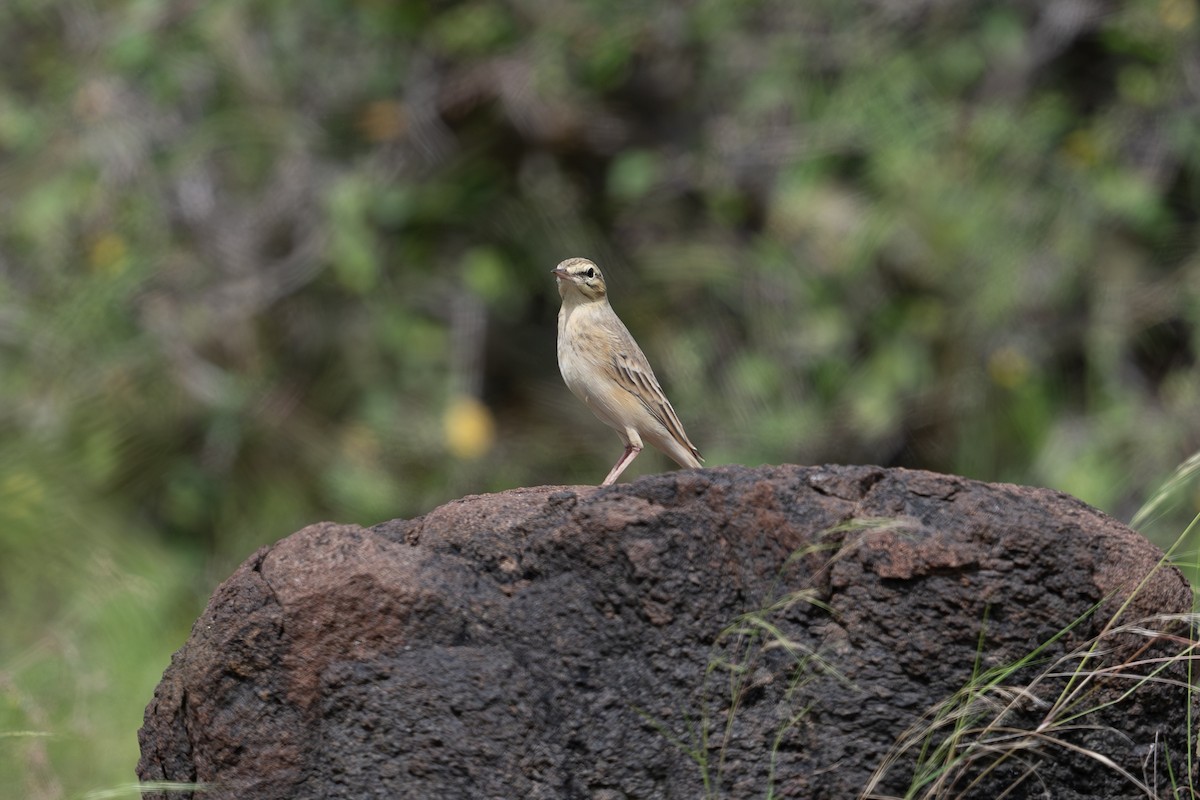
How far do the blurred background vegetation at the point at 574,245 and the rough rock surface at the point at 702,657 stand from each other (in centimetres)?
573

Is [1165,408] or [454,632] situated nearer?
[454,632]

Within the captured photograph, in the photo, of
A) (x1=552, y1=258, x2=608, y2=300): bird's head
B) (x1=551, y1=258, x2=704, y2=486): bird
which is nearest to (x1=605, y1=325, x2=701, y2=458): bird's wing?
(x1=551, y1=258, x2=704, y2=486): bird

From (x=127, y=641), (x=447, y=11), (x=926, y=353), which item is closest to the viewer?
(x=127, y=641)

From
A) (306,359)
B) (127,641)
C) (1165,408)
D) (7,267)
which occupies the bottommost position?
(1165,408)

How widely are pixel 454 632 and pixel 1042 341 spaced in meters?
7.20

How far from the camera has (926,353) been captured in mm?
9797

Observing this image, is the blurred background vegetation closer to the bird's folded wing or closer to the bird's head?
the bird's head

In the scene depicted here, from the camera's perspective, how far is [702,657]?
11.7ft

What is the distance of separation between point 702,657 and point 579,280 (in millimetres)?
2663

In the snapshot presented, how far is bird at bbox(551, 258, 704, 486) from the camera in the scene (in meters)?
5.68

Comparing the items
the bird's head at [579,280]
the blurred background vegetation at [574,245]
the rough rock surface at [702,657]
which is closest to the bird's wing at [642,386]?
the bird's head at [579,280]

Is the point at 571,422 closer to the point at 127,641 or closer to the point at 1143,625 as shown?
the point at 127,641

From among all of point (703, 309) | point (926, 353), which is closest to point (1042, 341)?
point (926, 353)

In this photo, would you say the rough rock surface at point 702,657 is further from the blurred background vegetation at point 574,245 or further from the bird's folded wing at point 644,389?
the blurred background vegetation at point 574,245
